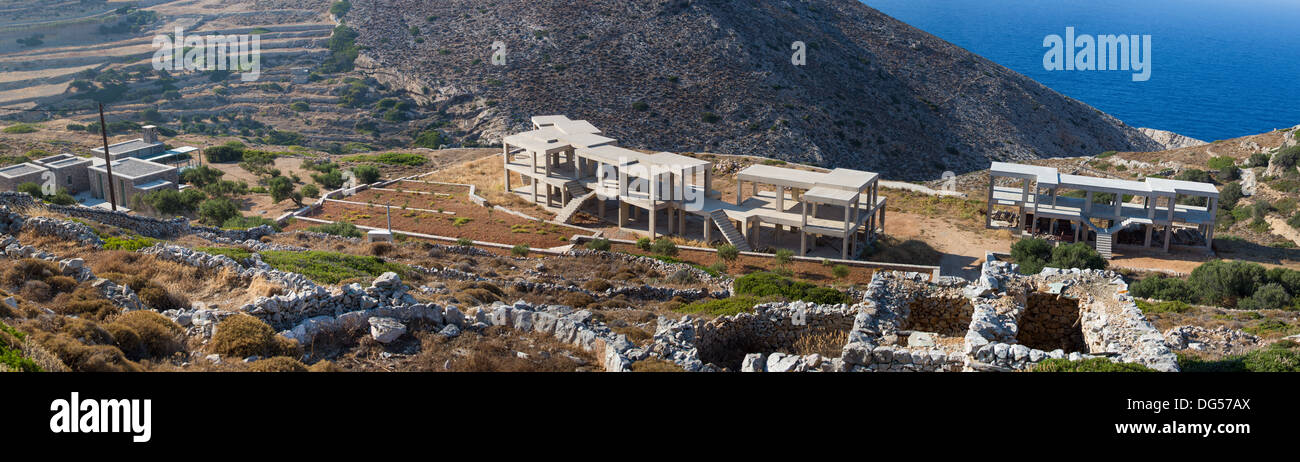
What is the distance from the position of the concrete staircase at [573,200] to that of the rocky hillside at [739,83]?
83.8 ft

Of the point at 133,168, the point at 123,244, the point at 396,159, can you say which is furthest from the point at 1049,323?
the point at 396,159

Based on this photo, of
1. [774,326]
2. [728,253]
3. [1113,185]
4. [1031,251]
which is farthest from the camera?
[1113,185]

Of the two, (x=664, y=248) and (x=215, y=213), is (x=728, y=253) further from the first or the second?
(x=215, y=213)

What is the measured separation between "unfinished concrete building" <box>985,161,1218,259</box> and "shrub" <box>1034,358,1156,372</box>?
28.9 meters

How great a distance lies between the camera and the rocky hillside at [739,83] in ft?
230

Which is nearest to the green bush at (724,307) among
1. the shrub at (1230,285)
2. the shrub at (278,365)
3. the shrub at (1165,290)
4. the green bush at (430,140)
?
the shrub at (278,365)

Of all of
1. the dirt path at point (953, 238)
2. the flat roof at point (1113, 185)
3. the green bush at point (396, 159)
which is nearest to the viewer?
the dirt path at point (953, 238)

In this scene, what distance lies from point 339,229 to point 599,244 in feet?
34.7

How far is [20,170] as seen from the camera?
45.1m

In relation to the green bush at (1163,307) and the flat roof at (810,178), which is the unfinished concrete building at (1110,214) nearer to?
the flat roof at (810,178)

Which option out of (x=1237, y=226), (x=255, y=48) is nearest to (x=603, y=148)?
(x=1237, y=226)

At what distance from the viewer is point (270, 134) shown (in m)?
75.6

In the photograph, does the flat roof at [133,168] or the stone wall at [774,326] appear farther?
the flat roof at [133,168]

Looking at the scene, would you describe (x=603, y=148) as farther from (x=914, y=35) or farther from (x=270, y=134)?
(x=914, y=35)
